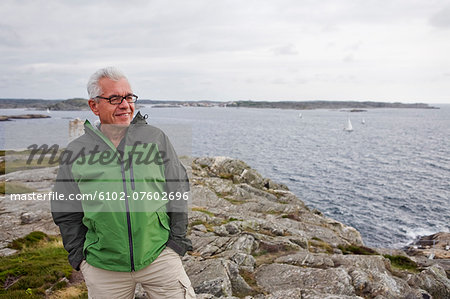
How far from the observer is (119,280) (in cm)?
429

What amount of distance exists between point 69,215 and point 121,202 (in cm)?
100

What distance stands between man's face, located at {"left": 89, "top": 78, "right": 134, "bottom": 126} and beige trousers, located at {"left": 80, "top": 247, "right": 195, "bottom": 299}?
6.85ft

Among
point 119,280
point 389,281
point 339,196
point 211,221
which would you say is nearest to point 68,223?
point 119,280

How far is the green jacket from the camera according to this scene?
13.4ft

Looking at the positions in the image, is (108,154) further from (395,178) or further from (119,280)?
(395,178)

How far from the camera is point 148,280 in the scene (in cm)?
434

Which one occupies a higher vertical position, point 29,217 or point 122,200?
point 122,200

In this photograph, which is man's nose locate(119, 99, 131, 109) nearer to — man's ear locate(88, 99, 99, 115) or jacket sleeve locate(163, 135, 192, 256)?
man's ear locate(88, 99, 99, 115)

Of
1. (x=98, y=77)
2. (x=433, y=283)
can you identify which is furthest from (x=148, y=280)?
(x=433, y=283)

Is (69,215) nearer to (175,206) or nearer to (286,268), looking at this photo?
(175,206)

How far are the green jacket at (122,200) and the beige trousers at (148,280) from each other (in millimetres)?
134

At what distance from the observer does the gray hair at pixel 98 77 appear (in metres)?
4.38

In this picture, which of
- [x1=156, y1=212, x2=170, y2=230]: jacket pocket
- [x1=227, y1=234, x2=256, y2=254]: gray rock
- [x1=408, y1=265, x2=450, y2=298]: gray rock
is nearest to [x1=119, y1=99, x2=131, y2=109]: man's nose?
[x1=156, y1=212, x2=170, y2=230]: jacket pocket

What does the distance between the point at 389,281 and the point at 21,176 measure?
27710mm
